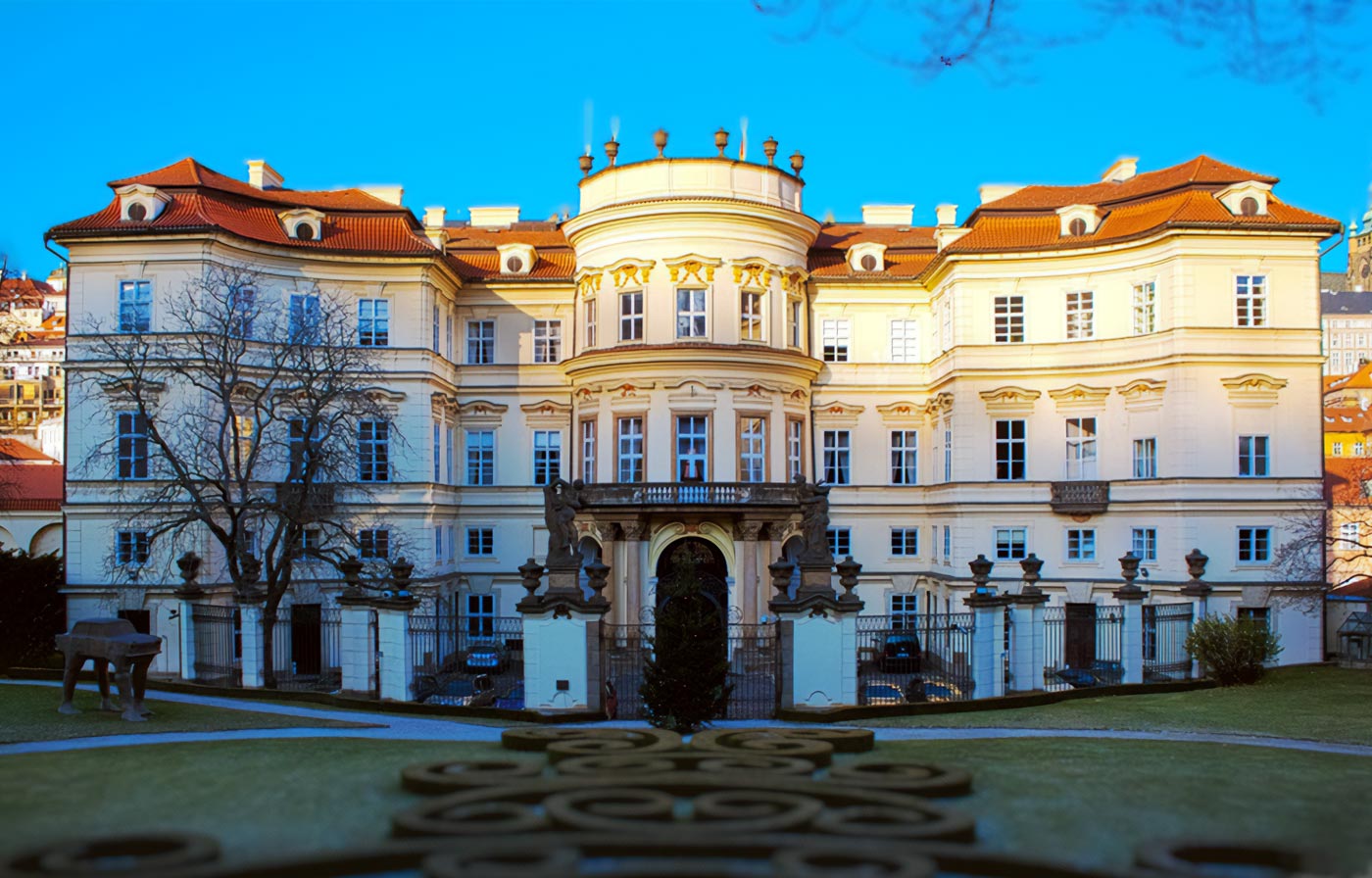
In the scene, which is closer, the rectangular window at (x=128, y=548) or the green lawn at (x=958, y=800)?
the green lawn at (x=958, y=800)

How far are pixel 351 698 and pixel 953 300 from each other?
85.7 ft

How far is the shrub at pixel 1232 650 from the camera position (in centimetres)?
2841

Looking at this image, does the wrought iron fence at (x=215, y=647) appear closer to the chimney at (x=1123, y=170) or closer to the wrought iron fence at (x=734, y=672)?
the wrought iron fence at (x=734, y=672)

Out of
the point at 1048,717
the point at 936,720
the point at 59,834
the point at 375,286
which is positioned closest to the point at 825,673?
the point at 936,720

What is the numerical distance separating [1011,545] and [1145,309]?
29.7ft

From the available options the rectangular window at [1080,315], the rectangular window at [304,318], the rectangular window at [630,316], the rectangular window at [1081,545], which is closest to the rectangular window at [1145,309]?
the rectangular window at [1080,315]

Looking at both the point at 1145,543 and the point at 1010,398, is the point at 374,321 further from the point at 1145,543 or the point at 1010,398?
the point at 1145,543

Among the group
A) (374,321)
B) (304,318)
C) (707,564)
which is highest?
(374,321)

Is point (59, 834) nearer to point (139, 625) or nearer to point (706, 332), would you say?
point (139, 625)

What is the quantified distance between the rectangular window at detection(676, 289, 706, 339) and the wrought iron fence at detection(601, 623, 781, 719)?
411 inches

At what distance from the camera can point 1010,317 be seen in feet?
136

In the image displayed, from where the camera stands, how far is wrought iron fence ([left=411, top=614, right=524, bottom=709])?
25125mm

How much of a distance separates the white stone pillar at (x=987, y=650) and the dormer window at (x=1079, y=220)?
1996cm

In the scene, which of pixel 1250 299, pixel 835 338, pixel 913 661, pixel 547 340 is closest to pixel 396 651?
pixel 913 661
